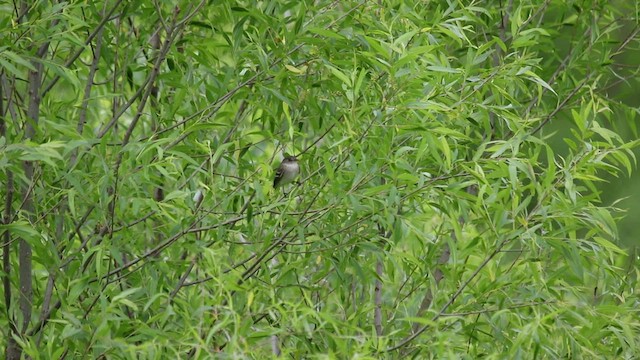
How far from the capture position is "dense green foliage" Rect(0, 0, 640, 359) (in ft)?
13.8

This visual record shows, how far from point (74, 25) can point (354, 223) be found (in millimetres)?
1481

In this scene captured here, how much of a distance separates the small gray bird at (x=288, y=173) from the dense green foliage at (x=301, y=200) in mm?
66

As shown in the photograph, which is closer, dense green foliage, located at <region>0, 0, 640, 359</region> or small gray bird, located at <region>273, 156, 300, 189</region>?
dense green foliage, located at <region>0, 0, 640, 359</region>

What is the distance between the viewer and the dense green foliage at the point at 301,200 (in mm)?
4219

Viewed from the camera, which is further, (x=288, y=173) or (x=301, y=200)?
(x=288, y=173)

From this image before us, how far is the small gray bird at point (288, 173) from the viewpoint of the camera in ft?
16.8

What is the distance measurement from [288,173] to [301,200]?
264 mm

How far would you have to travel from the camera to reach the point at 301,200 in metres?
5.00

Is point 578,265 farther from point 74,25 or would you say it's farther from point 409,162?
point 74,25

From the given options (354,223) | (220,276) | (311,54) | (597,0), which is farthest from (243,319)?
(597,0)

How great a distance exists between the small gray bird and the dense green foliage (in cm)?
7

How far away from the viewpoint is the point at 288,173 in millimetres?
Answer: 5227

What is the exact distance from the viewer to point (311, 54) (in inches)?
192

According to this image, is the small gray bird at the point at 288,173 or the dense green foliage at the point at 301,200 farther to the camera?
the small gray bird at the point at 288,173
